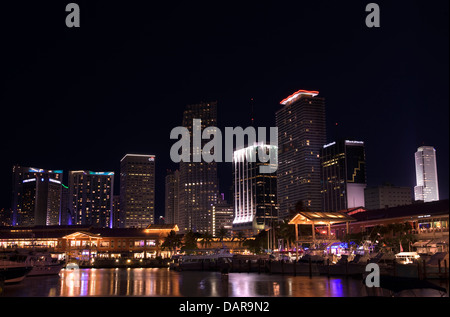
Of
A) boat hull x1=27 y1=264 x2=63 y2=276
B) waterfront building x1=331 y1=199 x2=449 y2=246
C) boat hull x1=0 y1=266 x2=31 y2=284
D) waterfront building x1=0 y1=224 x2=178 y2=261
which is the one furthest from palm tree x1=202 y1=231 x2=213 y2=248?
boat hull x1=0 y1=266 x2=31 y2=284

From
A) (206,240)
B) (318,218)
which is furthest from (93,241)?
(318,218)

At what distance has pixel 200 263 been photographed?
4237 inches

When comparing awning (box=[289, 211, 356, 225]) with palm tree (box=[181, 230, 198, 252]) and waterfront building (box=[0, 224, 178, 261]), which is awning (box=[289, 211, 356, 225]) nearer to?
palm tree (box=[181, 230, 198, 252])

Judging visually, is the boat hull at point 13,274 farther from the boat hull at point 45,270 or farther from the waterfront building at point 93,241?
the waterfront building at point 93,241

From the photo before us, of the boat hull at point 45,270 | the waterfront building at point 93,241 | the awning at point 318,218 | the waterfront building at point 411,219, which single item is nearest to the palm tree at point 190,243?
the waterfront building at point 93,241

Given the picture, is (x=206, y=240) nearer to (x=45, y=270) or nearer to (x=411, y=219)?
(x=45, y=270)

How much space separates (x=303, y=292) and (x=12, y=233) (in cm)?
12282

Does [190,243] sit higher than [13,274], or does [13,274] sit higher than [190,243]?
[190,243]

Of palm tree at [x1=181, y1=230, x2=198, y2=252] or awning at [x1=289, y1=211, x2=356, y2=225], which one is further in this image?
palm tree at [x1=181, y1=230, x2=198, y2=252]

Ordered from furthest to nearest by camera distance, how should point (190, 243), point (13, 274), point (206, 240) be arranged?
point (206, 240)
point (190, 243)
point (13, 274)

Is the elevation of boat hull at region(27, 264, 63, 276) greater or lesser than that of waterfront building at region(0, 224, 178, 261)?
lesser

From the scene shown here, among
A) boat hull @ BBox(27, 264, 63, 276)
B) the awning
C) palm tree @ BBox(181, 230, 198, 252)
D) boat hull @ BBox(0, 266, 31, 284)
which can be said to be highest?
the awning

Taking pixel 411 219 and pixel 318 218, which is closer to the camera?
pixel 318 218

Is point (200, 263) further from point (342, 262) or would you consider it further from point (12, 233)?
point (12, 233)
